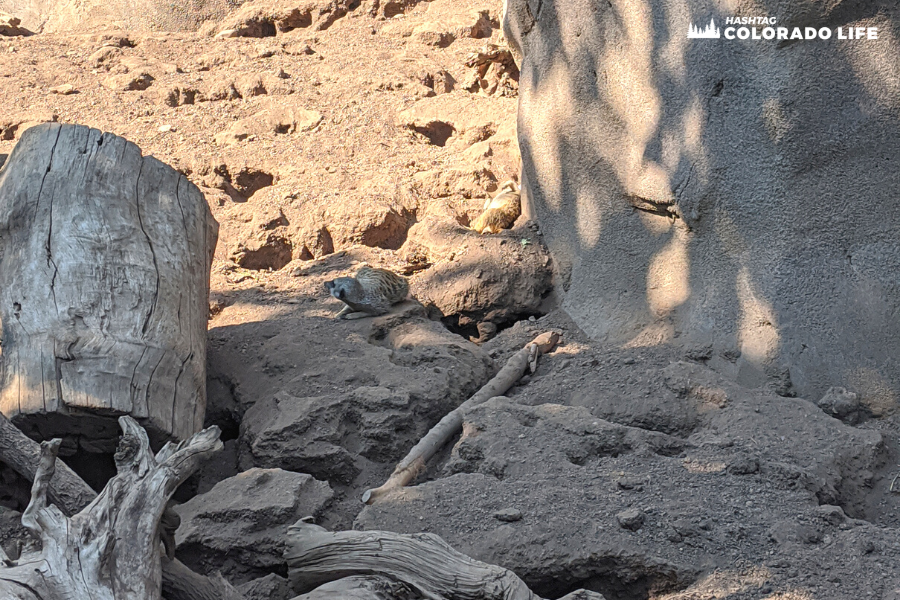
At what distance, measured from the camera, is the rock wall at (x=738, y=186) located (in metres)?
3.70

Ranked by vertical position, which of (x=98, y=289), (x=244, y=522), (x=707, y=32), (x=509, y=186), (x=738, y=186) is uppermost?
(x=707, y=32)

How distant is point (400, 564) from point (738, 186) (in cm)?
244

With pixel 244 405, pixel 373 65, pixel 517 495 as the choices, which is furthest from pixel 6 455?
pixel 373 65

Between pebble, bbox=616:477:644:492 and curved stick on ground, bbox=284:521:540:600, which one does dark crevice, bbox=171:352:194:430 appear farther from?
pebble, bbox=616:477:644:492

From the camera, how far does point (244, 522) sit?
124 inches

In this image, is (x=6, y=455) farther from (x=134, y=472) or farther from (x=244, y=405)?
(x=244, y=405)

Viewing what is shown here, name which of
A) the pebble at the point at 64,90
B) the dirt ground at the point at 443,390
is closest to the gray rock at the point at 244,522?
the dirt ground at the point at 443,390

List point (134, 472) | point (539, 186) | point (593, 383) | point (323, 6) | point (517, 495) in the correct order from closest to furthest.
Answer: point (134, 472) < point (517, 495) < point (593, 383) < point (539, 186) < point (323, 6)

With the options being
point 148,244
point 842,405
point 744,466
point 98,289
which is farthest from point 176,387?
point 842,405

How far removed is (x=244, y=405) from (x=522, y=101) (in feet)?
8.37

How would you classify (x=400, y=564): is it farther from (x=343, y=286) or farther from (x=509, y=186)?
(x=509, y=186)

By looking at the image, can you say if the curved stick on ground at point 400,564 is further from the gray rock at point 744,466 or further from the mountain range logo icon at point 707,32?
the mountain range logo icon at point 707,32

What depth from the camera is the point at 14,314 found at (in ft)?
11.8

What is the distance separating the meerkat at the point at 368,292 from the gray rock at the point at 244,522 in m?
1.67
